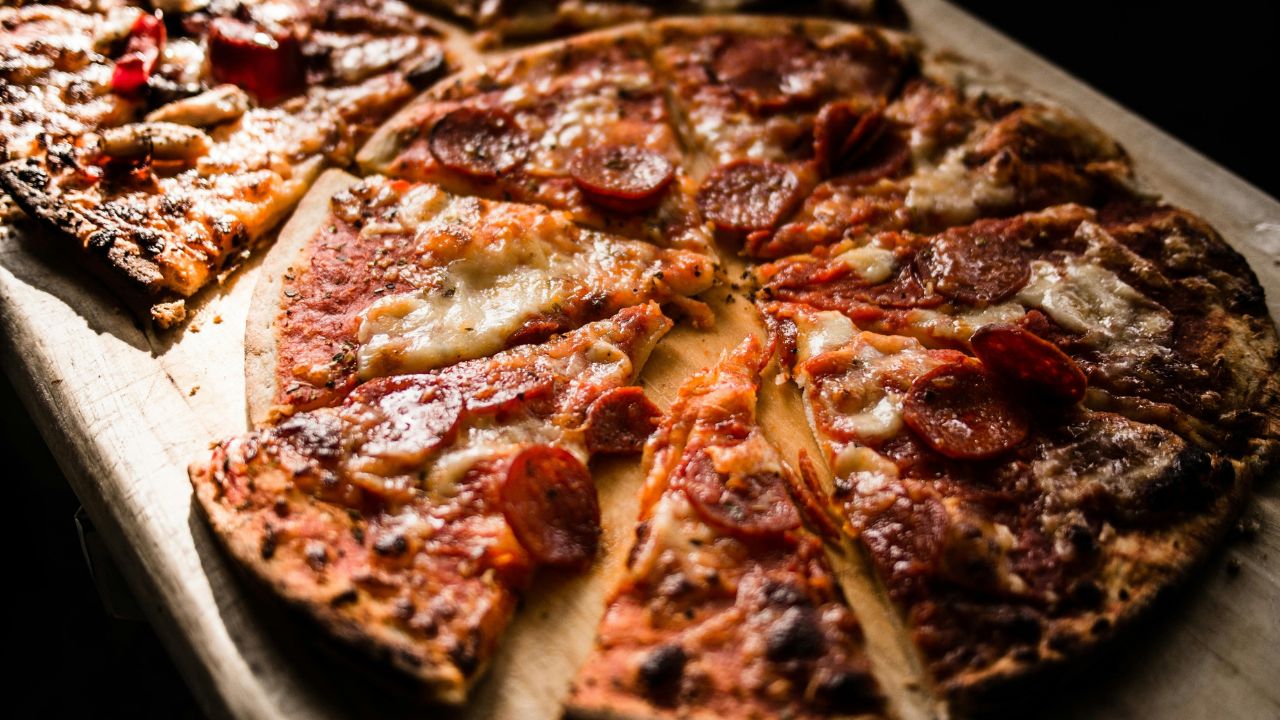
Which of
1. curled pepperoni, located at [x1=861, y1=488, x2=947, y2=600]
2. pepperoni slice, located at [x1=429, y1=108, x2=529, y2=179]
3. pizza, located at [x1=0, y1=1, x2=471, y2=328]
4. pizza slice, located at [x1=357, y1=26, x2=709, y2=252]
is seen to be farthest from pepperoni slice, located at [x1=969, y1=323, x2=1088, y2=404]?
pizza, located at [x1=0, y1=1, x2=471, y2=328]

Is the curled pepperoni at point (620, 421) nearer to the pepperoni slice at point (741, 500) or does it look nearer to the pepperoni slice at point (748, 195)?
the pepperoni slice at point (741, 500)

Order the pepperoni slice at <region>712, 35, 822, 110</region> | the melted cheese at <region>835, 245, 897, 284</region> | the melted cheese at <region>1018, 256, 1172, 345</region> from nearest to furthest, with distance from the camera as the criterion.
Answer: the melted cheese at <region>1018, 256, 1172, 345</region> → the melted cheese at <region>835, 245, 897, 284</region> → the pepperoni slice at <region>712, 35, 822, 110</region>

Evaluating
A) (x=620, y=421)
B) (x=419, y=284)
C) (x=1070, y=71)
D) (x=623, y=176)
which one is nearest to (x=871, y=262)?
(x=623, y=176)

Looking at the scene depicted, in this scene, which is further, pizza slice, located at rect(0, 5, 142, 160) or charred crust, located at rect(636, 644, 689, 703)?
pizza slice, located at rect(0, 5, 142, 160)

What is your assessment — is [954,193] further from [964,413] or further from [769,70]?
[964,413]

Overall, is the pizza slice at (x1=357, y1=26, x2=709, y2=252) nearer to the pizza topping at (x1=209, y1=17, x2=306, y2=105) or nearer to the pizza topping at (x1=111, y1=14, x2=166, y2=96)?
the pizza topping at (x1=209, y1=17, x2=306, y2=105)

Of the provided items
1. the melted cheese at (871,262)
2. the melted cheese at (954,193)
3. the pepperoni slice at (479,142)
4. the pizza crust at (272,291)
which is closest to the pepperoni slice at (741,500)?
the melted cheese at (871,262)

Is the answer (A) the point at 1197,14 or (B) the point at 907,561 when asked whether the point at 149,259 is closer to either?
(B) the point at 907,561

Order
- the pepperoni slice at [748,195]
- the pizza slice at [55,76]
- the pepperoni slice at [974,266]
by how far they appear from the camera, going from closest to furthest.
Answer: the pepperoni slice at [974,266]
the pizza slice at [55,76]
the pepperoni slice at [748,195]
